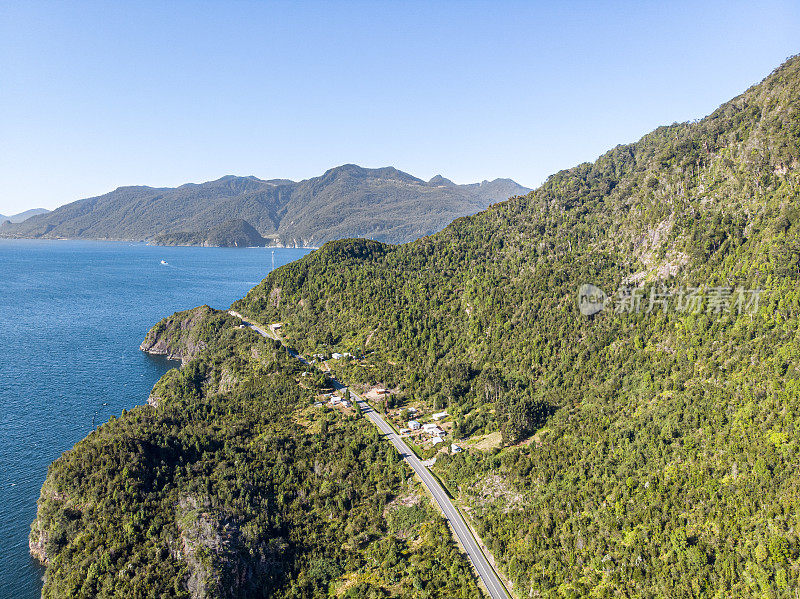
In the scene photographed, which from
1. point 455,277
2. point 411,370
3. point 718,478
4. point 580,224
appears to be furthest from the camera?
point 455,277

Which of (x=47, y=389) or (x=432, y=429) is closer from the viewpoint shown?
(x=432, y=429)

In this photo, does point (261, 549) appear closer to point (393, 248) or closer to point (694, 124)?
point (393, 248)

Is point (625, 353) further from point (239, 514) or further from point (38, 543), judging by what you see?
point (38, 543)

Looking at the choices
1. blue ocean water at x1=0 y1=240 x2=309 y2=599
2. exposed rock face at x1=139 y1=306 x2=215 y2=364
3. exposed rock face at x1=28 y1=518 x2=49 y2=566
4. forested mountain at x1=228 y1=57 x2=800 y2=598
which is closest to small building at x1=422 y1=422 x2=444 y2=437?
forested mountain at x1=228 y1=57 x2=800 y2=598

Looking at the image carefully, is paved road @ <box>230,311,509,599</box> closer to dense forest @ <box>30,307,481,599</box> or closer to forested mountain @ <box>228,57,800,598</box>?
dense forest @ <box>30,307,481,599</box>

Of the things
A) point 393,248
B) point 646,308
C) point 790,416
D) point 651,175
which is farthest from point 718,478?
point 393,248

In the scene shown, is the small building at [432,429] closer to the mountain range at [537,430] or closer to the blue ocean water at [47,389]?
the mountain range at [537,430]

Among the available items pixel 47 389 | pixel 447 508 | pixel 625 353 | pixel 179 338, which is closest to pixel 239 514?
pixel 447 508
